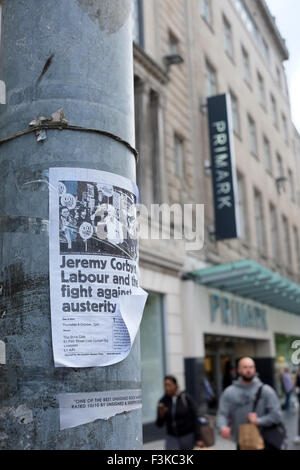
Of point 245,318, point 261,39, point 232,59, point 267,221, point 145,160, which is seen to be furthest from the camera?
point 261,39

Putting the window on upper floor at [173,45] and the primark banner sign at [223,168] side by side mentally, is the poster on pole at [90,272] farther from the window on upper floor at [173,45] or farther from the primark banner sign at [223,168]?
the window on upper floor at [173,45]

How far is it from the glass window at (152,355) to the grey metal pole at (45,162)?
1080 centimetres

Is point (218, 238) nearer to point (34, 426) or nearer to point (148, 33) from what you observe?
point (148, 33)

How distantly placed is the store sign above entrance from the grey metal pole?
1472 cm

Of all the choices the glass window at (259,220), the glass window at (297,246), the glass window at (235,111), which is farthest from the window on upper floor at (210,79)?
the glass window at (297,246)

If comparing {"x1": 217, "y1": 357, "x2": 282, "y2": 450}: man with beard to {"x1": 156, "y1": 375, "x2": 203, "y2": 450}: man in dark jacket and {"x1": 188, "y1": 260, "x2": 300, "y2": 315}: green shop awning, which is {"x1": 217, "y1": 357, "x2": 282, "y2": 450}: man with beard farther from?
{"x1": 188, "y1": 260, "x2": 300, "y2": 315}: green shop awning

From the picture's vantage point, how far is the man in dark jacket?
7516 millimetres

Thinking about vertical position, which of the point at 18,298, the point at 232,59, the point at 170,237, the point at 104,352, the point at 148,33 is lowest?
the point at 104,352

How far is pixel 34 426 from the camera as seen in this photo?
153 cm

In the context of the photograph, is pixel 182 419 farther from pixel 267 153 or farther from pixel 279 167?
pixel 279 167

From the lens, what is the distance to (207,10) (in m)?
20.8

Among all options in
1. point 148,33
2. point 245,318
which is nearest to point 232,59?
point 148,33

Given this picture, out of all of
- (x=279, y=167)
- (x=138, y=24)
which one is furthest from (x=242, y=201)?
(x=138, y=24)

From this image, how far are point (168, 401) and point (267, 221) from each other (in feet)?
57.9
